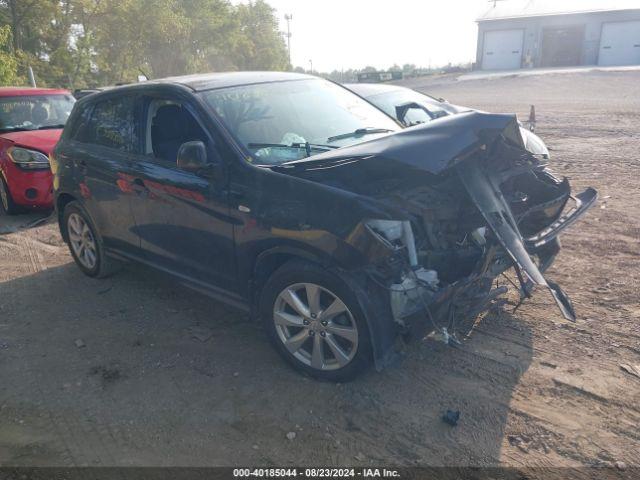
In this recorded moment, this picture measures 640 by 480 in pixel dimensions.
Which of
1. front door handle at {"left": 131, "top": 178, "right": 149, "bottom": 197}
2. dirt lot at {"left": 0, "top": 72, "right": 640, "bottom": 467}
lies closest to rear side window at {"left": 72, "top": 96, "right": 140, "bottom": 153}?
front door handle at {"left": 131, "top": 178, "right": 149, "bottom": 197}

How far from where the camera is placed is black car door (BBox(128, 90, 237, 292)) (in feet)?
12.1

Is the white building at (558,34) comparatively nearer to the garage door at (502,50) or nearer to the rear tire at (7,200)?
the garage door at (502,50)

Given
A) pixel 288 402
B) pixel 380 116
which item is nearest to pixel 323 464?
pixel 288 402

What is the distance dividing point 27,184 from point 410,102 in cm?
600

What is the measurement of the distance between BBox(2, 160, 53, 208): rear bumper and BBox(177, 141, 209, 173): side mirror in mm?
4727

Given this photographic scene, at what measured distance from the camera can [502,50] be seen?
1743 inches

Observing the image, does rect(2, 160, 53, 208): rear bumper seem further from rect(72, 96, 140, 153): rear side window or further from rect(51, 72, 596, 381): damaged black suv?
rect(51, 72, 596, 381): damaged black suv

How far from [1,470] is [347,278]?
2226 mm

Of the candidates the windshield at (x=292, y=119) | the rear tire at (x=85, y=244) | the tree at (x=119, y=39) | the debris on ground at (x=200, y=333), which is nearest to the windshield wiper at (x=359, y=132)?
the windshield at (x=292, y=119)

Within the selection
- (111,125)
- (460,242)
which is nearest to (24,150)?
(111,125)

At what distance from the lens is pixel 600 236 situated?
5.57 meters

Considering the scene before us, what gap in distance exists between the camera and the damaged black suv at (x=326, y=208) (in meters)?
3.09

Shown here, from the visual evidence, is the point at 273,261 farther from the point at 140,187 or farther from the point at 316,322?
the point at 140,187

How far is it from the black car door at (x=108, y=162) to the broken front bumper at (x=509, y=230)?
2.79 m
